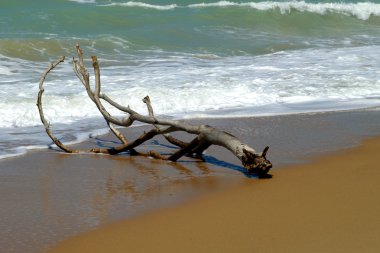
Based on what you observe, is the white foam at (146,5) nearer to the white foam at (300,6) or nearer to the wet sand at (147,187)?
the white foam at (300,6)

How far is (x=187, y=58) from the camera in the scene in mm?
13633

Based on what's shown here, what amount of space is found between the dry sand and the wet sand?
2 cm

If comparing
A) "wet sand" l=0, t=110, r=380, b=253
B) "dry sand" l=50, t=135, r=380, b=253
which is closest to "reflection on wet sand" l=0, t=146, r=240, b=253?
"wet sand" l=0, t=110, r=380, b=253

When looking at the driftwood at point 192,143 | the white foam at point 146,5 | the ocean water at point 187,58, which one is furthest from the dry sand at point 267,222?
the white foam at point 146,5

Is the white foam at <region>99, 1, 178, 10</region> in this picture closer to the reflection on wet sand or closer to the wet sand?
the wet sand

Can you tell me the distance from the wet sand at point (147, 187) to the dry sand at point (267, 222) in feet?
0.05

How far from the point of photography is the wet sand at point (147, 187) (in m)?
4.26

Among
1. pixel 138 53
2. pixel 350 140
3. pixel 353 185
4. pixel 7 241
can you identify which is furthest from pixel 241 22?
pixel 7 241

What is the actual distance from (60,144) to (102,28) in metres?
11.7

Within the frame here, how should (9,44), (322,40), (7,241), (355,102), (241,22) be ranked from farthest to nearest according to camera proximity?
(241,22) < (322,40) < (9,44) < (355,102) < (7,241)

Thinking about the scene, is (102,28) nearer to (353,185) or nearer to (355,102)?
(355,102)

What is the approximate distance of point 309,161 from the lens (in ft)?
19.6

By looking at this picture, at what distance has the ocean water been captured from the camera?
8.71 metres

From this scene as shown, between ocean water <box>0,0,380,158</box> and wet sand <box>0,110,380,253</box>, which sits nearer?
wet sand <box>0,110,380,253</box>
